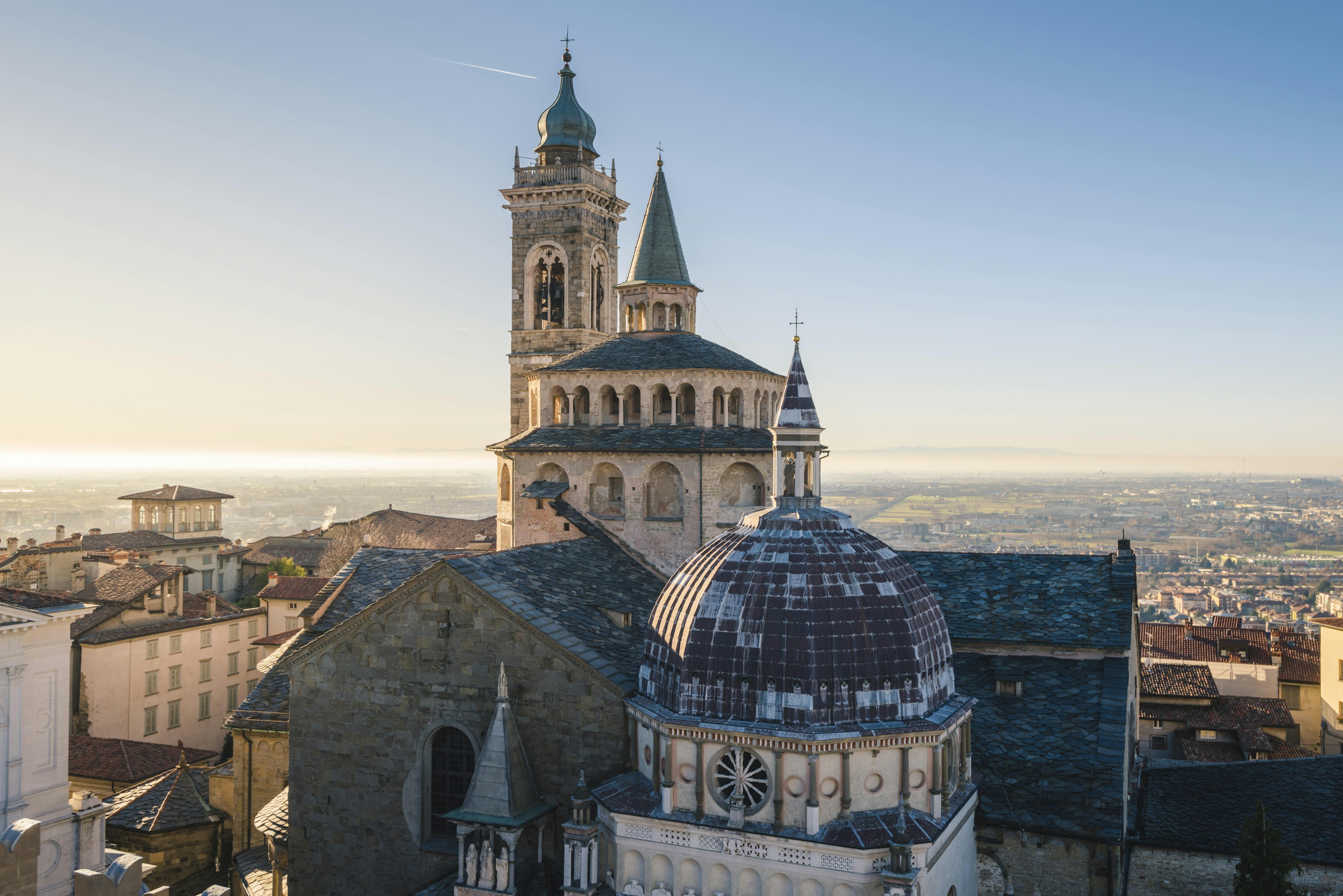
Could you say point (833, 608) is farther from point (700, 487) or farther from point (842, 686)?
point (700, 487)

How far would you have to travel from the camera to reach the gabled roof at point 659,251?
1567 inches

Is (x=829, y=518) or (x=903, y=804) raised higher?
(x=829, y=518)

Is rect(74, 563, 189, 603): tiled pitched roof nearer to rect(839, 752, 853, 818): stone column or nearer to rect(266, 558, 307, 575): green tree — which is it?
rect(266, 558, 307, 575): green tree

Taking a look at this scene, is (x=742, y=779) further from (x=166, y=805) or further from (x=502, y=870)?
(x=166, y=805)

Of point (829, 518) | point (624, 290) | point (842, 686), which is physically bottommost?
point (842, 686)

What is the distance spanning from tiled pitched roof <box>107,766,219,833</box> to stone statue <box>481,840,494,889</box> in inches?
852

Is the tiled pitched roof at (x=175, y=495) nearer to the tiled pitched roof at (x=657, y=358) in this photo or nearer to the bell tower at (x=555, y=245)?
the bell tower at (x=555, y=245)

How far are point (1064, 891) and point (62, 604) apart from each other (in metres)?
25.7

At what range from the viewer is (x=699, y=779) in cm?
1892

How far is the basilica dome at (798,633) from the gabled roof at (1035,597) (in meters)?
7.03

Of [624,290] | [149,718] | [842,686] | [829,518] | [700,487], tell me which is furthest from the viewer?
[149,718]

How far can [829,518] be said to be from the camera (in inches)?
850

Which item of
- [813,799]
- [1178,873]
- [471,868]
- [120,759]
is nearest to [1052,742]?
[1178,873]

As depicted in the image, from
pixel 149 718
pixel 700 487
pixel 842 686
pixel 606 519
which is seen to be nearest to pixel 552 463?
pixel 606 519
